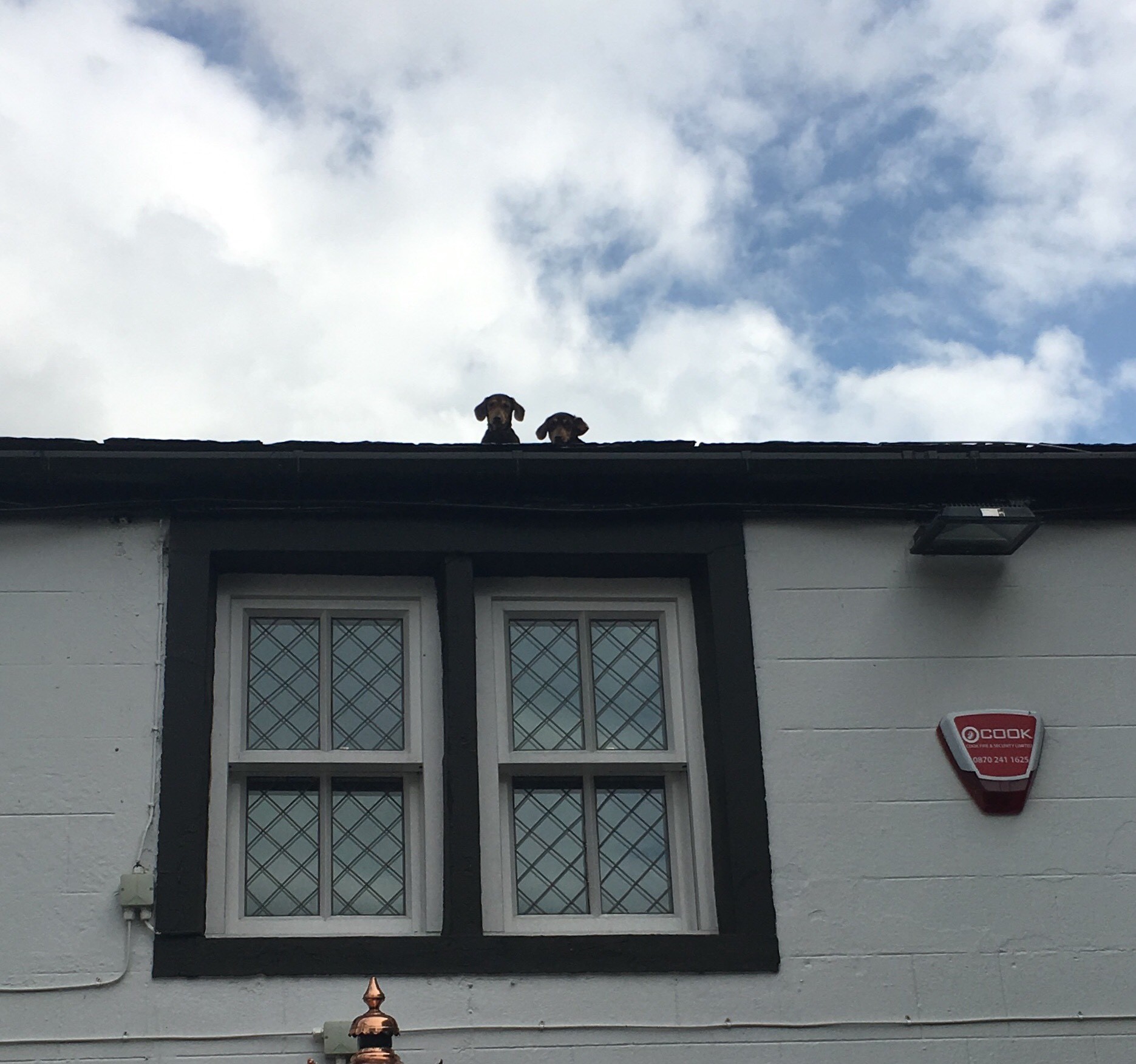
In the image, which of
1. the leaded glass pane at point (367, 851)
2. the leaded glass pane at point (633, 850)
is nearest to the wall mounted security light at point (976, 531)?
the leaded glass pane at point (633, 850)

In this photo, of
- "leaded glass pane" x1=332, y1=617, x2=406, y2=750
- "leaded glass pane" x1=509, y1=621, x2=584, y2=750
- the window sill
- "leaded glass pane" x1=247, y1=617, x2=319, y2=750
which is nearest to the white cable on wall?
the window sill

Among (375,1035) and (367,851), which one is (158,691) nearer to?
(367,851)

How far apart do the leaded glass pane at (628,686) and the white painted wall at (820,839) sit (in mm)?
459

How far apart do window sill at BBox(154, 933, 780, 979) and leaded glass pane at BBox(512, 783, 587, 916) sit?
243 mm

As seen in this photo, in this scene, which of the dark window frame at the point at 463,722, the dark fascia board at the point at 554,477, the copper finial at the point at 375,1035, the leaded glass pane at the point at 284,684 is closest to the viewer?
the copper finial at the point at 375,1035

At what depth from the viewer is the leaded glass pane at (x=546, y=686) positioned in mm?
6316

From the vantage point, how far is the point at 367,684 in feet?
20.8

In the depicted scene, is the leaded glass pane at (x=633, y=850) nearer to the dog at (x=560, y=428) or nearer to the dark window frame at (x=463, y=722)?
the dark window frame at (x=463, y=722)

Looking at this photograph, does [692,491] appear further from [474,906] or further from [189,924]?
[189,924]

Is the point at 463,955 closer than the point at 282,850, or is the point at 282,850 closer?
the point at 463,955

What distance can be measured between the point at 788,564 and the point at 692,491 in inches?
20.3

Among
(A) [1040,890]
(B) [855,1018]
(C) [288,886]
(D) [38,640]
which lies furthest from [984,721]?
(D) [38,640]

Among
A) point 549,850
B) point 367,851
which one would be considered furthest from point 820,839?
point 367,851

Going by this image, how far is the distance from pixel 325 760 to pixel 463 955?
0.96m
